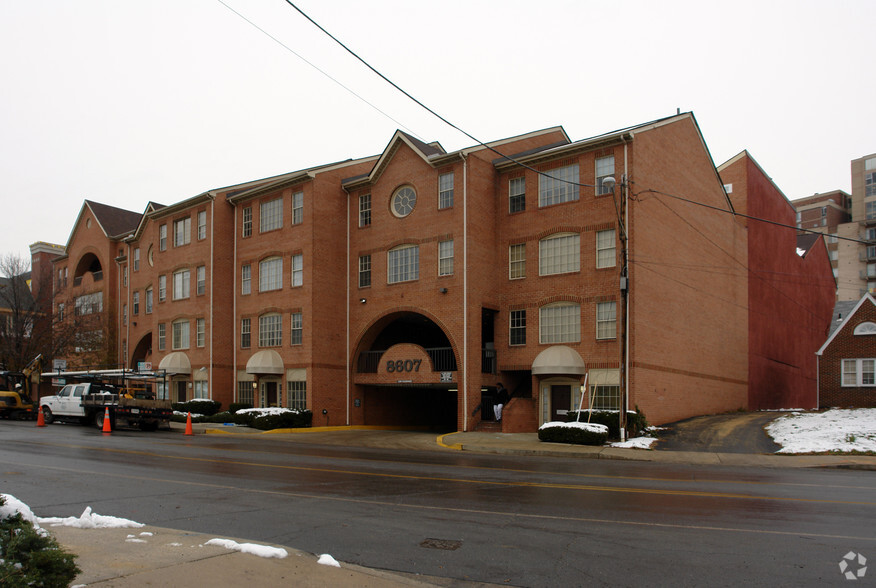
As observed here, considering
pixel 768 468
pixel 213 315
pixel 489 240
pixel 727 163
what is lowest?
pixel 768 468

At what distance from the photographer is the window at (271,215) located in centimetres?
3822

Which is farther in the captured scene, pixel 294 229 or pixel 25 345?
pixel 25 345

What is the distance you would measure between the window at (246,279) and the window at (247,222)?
1.86 m

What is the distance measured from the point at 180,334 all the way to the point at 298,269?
1122cm

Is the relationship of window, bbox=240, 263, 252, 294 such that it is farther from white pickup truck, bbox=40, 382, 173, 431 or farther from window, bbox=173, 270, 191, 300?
white pickup truck, bbox=40, 382, 173, 431

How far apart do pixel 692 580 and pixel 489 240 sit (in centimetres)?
2609

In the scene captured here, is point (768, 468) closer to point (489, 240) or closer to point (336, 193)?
point (489, 240)

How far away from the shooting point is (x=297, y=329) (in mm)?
36344

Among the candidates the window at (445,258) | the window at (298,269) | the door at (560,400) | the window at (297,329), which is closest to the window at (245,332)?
the window at (297,329)

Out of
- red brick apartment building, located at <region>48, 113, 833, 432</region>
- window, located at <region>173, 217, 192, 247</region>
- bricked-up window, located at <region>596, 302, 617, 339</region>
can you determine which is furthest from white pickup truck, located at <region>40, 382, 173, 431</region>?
bricked-up window, located at <region>596, 302, 617, 339</region>

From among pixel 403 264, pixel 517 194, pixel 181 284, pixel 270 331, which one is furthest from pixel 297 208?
pixel 517 194

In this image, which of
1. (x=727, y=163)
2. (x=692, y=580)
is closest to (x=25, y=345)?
(x=727, y=163)

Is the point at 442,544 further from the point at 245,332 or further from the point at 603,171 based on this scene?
the point at 245,332

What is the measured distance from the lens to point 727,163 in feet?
143
